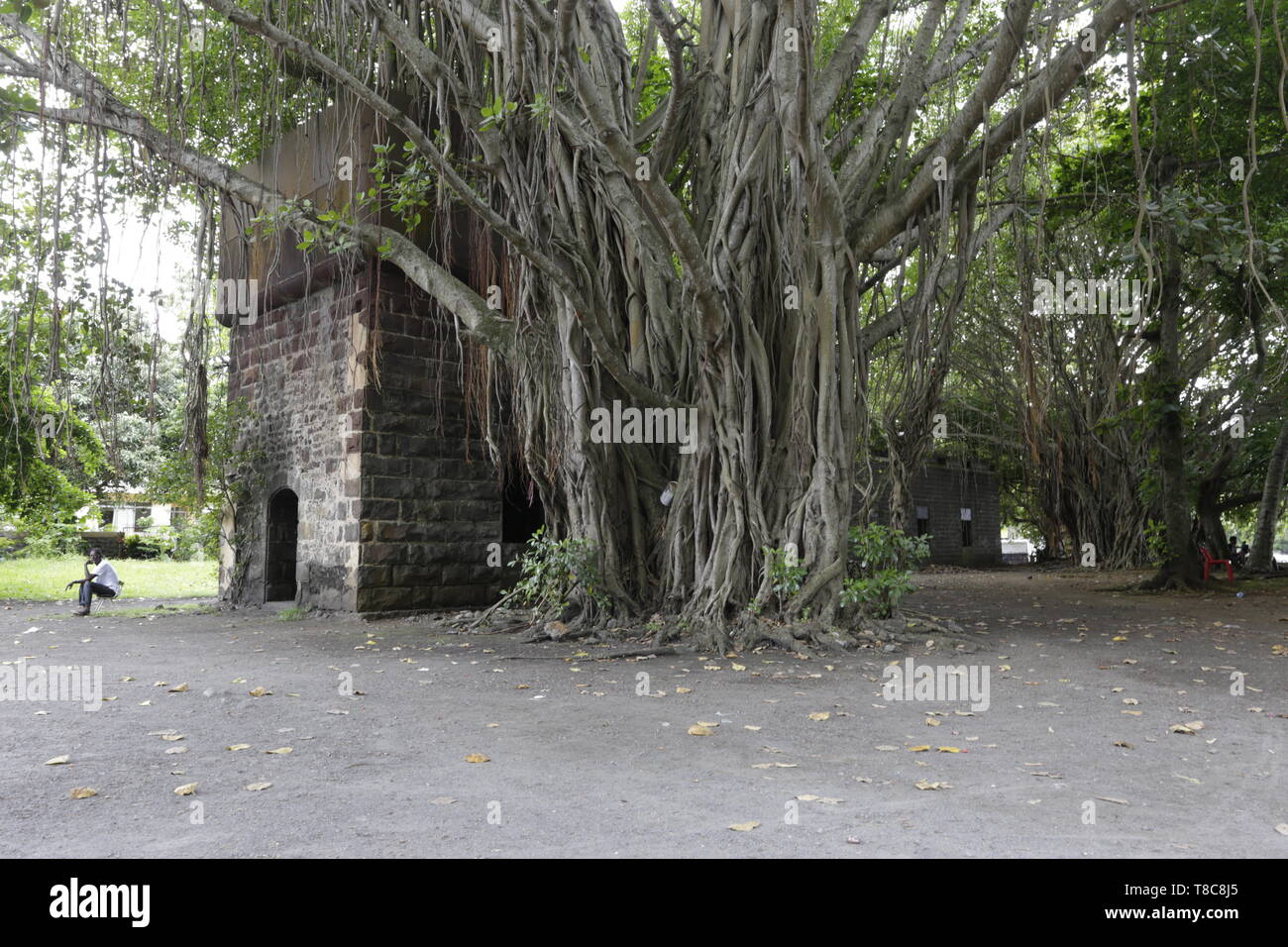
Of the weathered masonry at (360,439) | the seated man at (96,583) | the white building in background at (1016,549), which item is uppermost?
the weathered masonry at (360,439)

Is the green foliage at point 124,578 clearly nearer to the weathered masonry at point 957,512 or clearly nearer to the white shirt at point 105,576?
the white shirt at point 105,576

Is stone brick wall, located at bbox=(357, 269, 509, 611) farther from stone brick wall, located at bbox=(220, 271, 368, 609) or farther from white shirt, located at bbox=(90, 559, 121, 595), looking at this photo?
white shirt, located at bbox=(90, 559, 121, 595)

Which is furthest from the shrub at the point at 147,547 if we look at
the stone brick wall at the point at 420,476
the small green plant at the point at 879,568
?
the small green plant at the point at 879,568

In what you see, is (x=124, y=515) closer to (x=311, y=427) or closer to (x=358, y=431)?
(x=311, y=427)

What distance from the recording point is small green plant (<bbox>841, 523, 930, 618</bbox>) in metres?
7.30

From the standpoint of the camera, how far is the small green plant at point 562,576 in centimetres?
800

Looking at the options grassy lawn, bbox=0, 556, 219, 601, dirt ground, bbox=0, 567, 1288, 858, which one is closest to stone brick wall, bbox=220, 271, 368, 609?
dirt ground, bbox=0, 567, 1288, 858

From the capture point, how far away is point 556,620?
8.08m

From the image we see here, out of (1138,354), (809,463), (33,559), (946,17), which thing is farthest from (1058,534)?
(33,559)

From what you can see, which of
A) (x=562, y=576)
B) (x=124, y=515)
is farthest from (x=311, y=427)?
(x=124, y=515)

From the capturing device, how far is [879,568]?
7871 millimetres

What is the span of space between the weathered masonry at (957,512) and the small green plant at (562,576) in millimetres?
15760

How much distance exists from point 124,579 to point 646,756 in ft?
56.9

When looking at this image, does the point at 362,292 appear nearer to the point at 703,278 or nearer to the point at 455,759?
the point at 703,278
